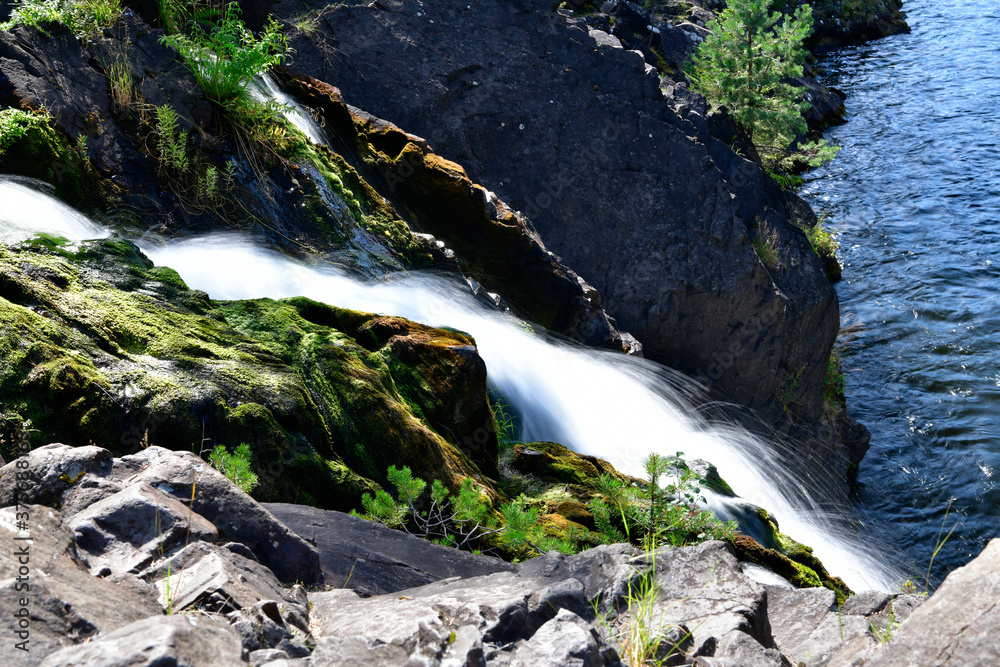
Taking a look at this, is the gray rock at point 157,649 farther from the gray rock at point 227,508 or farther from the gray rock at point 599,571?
the gray rock at point 599,571

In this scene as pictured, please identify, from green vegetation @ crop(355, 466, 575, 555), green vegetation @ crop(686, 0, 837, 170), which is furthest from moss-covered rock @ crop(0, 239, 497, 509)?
green vegetation @ crop(686, 0, 837, 170)

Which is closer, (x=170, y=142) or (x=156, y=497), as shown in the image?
(x=156, y=497)

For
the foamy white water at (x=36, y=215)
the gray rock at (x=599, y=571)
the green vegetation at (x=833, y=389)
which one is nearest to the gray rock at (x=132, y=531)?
the gray rock at (x=599, y=571)

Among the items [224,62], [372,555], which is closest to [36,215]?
[224,62]

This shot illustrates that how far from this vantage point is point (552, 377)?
6.74 meters

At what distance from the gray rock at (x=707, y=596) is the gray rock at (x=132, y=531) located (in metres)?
1.74

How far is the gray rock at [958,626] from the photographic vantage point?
7.01 ft

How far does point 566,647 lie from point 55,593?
1.45m

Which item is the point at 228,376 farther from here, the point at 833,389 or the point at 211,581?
the point at 833,389

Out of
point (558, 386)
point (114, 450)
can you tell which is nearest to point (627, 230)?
point (558, 386)

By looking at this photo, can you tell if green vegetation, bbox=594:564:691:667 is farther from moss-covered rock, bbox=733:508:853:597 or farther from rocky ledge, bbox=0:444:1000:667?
moss-covered rock, bbox=733:508:853:597

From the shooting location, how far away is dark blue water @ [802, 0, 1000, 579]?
923 cm

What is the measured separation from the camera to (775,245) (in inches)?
402

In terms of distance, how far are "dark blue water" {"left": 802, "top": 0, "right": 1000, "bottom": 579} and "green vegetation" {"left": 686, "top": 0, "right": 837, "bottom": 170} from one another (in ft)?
7.33
